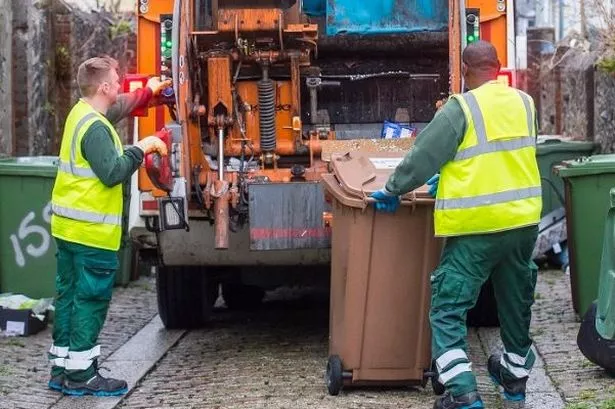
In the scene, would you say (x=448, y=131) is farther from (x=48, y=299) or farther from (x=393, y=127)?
(x=48, y=299)

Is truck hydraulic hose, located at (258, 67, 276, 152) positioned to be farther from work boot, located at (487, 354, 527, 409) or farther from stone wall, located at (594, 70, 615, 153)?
stone wall, located at (594, 70, 615, 153)

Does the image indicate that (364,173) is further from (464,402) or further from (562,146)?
(562,146)

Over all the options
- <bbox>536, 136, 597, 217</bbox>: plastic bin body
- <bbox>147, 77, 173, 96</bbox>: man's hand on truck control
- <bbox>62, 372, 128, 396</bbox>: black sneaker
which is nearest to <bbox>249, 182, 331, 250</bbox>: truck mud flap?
<bbox>147, 77, 173, 96</bbox>: man's hand on truck control

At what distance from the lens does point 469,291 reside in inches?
215

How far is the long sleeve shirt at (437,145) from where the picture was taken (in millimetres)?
5383

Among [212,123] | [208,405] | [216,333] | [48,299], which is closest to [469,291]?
[208,405]

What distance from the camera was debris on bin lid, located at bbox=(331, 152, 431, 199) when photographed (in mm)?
5828

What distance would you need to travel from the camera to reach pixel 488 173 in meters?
5.41

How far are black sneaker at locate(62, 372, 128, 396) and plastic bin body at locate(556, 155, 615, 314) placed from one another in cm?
282

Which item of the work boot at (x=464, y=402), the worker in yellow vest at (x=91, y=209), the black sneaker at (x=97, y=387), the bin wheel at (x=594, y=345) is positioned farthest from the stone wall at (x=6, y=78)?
the work boot at (x=464, y=402)

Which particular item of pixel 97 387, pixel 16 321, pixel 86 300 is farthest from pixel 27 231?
pixel 97 387

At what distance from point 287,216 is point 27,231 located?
96.5 inches

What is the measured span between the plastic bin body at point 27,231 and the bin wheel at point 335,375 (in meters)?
2.96

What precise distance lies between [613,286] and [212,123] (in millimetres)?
2398
